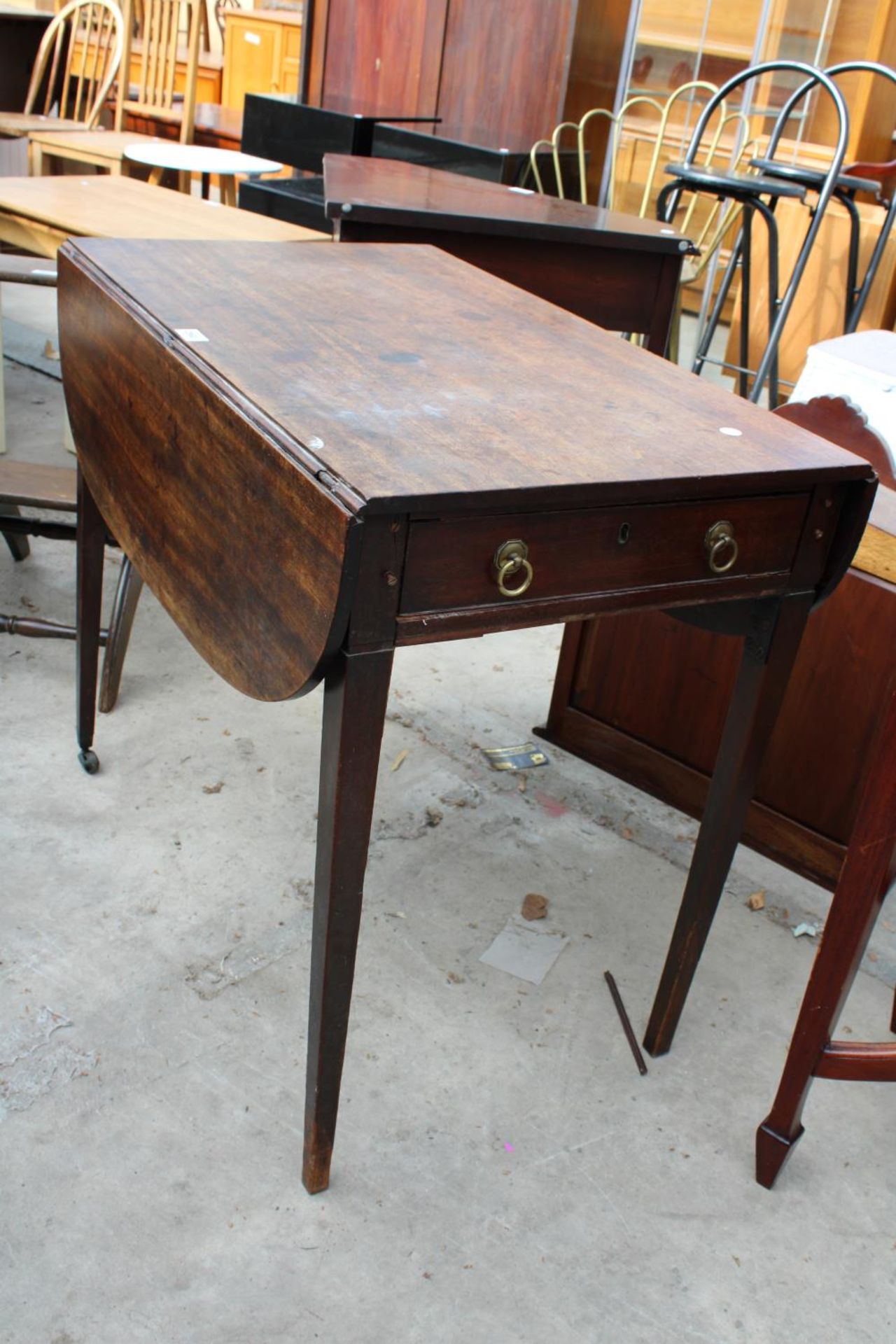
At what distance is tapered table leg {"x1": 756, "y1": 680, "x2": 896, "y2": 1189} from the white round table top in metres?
3.29

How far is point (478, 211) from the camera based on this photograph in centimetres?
244

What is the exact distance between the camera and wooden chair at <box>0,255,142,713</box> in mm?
2215

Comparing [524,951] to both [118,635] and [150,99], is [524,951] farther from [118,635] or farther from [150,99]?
[150,99]

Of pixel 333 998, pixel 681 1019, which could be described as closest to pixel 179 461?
pixel 333 998

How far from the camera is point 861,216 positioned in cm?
493

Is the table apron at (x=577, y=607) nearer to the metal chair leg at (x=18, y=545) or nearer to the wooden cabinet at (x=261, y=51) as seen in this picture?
the metal chair leg at (x=18, y=545)

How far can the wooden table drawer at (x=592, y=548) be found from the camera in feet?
3.47

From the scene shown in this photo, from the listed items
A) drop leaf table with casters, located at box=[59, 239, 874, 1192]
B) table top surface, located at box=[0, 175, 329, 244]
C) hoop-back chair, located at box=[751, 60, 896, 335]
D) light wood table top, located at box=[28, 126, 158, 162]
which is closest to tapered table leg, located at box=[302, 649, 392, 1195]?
drop leaf table with casters, located at box=[59, 239, 874, 1192]

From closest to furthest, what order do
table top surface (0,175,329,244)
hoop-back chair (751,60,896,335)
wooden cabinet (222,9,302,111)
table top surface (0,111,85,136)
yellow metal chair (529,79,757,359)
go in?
table top surface (0,175,329,244), hoop-back chair (751,60,896,335), yellow metal chair (529,79,757,359), table top surface (0,111,85,136), wooden cabinet (222,9,302,111)

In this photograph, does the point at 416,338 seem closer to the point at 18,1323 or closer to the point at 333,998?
the point at 333,998

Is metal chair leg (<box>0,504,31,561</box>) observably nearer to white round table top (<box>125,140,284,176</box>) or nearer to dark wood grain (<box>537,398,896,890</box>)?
dark wood grain (<box>537,398,896,890</box>)

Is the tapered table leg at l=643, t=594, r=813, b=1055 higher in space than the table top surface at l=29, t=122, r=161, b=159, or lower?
lower

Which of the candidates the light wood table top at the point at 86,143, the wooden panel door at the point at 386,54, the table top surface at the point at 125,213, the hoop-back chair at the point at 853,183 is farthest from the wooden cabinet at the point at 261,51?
the table top surface at the point at 125,213

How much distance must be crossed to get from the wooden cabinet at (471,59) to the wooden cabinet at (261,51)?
242 centimetres
